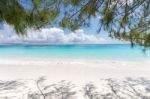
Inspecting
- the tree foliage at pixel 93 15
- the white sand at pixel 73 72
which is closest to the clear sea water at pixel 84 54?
the white sand at pixel 73 72

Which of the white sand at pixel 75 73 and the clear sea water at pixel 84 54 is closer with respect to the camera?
the white sand at pixel 75 73

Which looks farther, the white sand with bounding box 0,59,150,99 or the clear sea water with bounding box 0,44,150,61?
the clear sea water with bounding box 0,44,150,61

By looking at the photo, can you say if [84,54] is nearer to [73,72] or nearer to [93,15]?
[73,72]

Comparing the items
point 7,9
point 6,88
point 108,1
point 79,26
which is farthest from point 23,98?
point 108,1

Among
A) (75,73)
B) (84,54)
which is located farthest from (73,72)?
(84,54)

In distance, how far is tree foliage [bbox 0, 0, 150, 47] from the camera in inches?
105

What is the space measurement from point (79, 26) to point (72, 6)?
276 millimetres

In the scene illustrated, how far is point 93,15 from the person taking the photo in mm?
2773

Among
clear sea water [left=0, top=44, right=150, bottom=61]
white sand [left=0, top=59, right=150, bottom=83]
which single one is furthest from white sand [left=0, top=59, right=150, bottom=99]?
clear sea water [left=0, top=44, right=150, bottom=61]

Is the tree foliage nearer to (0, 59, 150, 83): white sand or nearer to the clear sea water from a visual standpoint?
(0, 59, 150, 83): white sand

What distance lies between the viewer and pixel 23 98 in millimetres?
3445

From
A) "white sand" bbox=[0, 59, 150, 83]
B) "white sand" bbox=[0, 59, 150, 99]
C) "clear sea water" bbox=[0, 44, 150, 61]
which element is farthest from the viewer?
"clear sea water" bbox=[0, 44, 150, 61]

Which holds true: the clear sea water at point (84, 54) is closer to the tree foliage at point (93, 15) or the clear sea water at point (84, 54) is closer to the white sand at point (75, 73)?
the white sand at point (75, 73)

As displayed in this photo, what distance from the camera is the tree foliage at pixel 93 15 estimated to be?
2.66m
